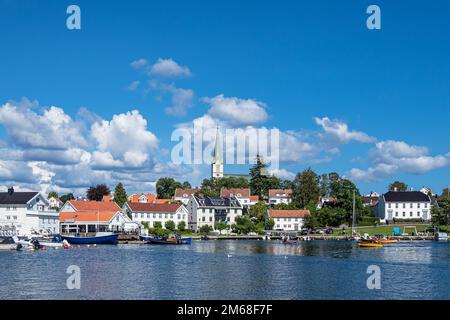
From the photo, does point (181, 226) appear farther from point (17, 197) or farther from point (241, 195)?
point (241, 195)

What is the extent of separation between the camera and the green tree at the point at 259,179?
18149cm

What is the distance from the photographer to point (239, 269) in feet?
177

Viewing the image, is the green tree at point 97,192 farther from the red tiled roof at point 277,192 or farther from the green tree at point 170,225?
the red tiled roof at point 277,192

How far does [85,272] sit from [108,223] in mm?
69102

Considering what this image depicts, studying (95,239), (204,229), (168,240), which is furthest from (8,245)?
(204,229)

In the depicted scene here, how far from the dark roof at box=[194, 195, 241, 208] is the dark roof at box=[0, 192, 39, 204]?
1730 inches

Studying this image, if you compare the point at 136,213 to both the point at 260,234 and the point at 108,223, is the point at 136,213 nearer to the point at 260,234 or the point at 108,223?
the point at 108,223

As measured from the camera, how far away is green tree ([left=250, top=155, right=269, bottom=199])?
181488mm

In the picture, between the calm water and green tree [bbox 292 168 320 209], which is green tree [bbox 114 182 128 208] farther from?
the calm water

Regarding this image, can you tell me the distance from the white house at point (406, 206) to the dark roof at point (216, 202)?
137ft

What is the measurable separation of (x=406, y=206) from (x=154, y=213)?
230 ft

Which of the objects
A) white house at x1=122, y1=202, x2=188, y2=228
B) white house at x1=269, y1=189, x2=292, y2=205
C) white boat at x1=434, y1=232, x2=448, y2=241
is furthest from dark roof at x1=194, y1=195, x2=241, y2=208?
white boat at x1=434, y1=232, x2=448, y2=241

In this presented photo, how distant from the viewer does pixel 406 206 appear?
6211 inches
